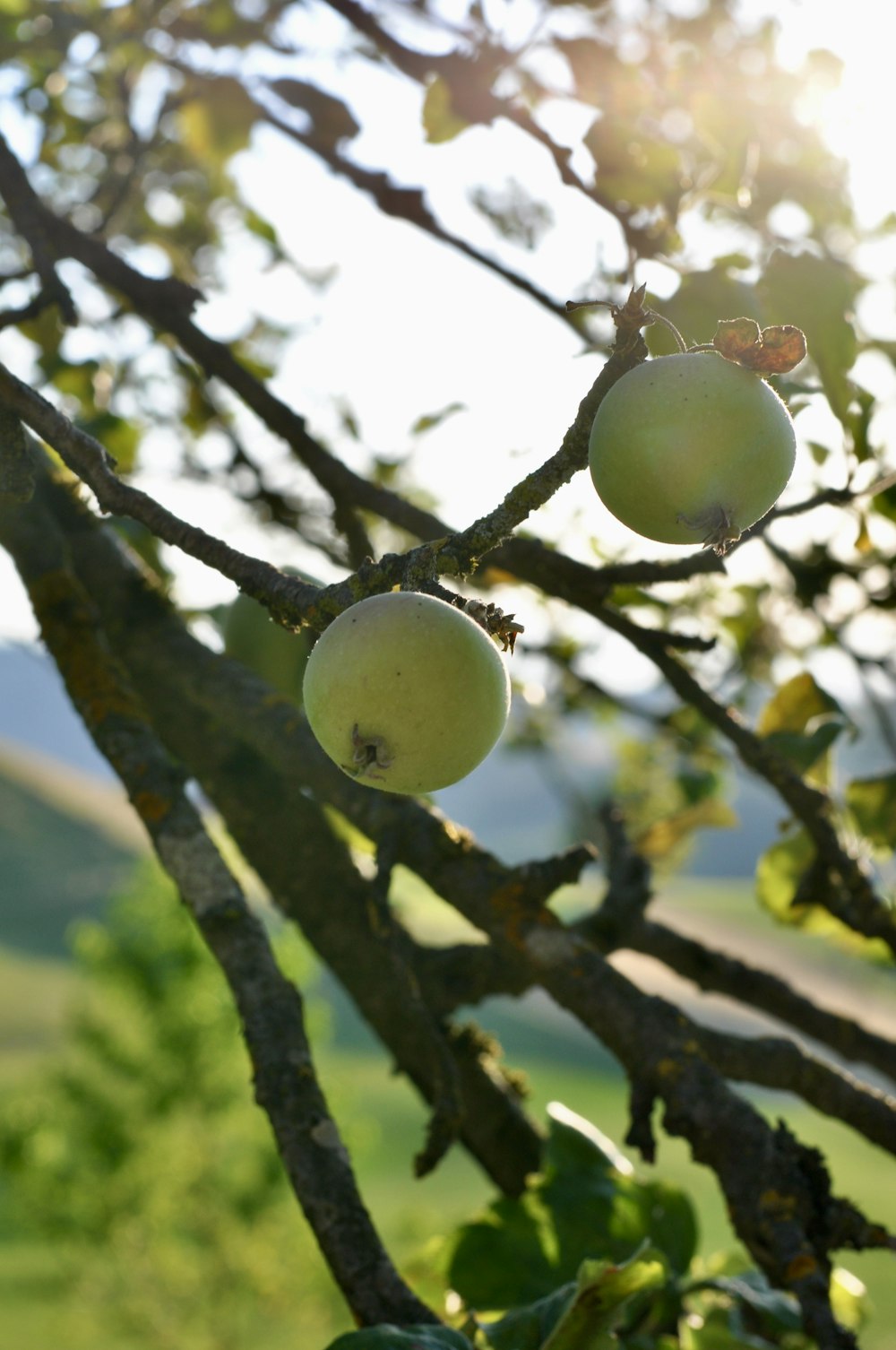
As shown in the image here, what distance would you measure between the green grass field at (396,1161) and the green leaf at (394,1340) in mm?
759

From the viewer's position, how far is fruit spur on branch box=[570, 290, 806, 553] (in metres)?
0.96

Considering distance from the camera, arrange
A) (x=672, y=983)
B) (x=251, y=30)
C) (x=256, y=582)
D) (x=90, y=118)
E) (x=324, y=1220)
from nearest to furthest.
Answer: (x=256, y=582) < (x=324, y=1220) < (x=251, y=30) < (x=90, y=118) < (x=672, y=983)

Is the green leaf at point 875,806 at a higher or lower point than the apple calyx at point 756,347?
higher

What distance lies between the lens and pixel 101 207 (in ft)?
14.9

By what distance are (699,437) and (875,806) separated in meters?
1.76

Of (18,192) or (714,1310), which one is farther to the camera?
(18,192)

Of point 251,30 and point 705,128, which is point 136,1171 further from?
point 705,128

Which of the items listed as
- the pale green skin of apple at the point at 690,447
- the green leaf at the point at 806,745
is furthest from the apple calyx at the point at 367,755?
the green leaf at the point at 806,745

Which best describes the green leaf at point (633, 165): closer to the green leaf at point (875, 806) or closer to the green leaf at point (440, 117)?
the green leaf at point (440, 117)

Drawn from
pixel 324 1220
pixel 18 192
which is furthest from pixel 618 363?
pixel 18 192

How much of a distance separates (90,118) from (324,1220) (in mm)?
4530

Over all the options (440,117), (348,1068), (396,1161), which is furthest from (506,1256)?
(348,1068)

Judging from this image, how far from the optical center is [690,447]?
0.97 meters

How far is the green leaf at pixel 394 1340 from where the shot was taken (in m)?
1.13
